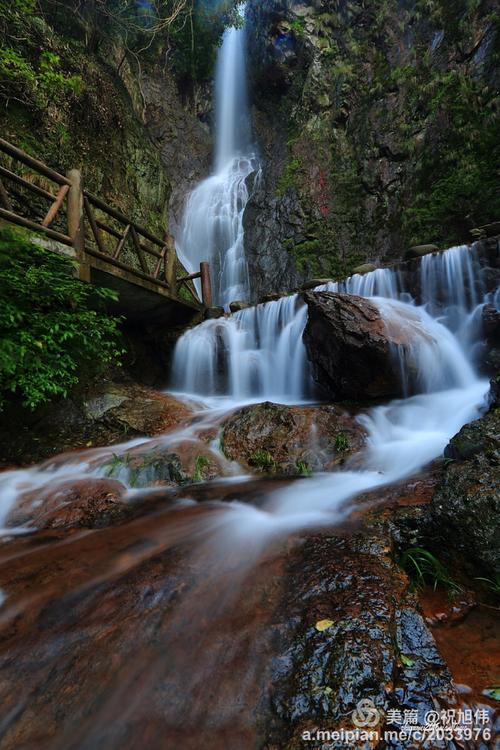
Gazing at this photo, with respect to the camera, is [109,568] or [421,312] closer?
[109,568]

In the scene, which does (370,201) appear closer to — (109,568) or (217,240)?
(217,240)

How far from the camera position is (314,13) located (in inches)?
651

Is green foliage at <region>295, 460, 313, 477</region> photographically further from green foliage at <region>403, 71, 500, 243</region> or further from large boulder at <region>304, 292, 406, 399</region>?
green foliage at <region>403, 71, 500, 243</region>

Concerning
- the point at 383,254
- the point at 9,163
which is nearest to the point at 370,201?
the point at 383,254

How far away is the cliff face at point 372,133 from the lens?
996 cm

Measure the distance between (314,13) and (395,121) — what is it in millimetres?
9588

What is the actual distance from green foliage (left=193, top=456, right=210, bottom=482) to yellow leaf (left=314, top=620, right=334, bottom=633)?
102 inches

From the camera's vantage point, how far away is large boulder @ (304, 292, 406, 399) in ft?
17.2

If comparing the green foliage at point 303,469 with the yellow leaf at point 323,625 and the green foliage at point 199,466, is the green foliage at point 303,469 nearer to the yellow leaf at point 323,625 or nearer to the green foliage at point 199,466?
the green foliage at point 199,466

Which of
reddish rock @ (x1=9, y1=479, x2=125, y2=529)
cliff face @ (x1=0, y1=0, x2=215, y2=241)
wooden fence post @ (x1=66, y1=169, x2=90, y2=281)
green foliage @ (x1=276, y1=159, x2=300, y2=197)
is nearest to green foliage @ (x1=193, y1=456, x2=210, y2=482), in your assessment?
reddish rock @ (x1=9, y1=479, x2=125, y2=529)

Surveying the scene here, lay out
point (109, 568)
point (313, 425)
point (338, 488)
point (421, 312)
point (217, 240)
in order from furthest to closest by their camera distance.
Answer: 1. point (217, 240)
2. point (421, 312)
3. point (313, 425)
4. point (338, 488)
5. point (109, 568)

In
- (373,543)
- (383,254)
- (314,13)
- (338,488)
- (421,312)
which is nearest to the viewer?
(373,543)

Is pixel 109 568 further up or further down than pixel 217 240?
further down

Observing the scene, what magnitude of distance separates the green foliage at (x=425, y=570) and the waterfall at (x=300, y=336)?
12.9 feet
